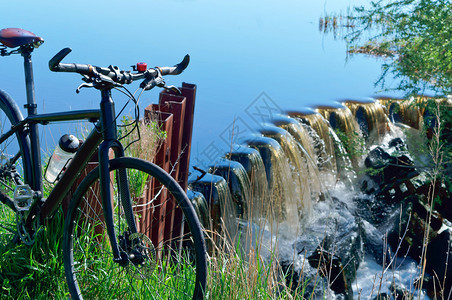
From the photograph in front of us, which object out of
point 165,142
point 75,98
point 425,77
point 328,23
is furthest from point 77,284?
point 328,23

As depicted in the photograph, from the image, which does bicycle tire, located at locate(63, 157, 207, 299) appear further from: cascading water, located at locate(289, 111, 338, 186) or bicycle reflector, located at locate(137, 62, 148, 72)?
cascading water, located at locate(289, 111, 338, 186)

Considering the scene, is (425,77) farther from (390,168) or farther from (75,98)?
(75,98)

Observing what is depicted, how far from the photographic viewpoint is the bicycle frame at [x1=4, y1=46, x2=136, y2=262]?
A: 226cm

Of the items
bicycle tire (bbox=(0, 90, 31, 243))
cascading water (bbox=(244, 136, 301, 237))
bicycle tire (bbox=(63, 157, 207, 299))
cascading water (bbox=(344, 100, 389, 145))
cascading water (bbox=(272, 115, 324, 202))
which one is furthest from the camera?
cascading water (bbox=(344, 100, 389, 145))

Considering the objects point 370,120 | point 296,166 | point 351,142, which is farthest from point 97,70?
point 370,120

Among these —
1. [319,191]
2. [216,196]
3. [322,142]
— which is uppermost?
[216,196]

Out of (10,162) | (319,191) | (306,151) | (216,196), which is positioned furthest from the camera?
(319,191)

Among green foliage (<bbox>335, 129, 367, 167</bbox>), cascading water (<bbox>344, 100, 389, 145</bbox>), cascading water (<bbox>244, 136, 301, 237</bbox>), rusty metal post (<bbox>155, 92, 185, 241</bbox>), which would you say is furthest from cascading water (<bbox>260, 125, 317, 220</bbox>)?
rusty metal post (<bbox>155, 92, 185, 241</bbox>)

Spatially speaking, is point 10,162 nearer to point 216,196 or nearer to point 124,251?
point 124,251

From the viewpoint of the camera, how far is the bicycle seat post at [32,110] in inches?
113

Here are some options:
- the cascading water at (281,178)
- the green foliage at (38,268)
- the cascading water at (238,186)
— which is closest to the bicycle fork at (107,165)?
the green foliage at (38,268)

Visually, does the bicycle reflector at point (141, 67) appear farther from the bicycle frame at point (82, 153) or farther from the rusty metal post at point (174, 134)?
the rusty metal post at point (174, 134)

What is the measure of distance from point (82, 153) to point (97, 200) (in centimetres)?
43

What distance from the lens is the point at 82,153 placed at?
2.46m
